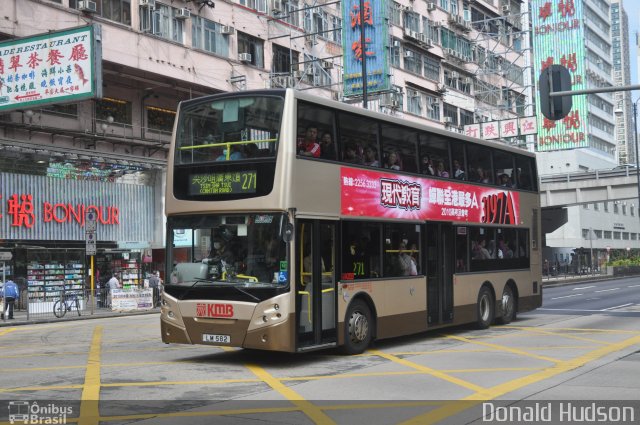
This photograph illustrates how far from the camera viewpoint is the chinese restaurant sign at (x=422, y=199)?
44.9 feet

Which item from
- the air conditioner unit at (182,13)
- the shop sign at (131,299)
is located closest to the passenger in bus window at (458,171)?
the shop sign at (131,299)

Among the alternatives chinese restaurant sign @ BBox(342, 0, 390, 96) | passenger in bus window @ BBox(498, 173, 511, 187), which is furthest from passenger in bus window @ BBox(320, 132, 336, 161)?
chinese restaurant sign @ BBox(342, 0, 390, 96)

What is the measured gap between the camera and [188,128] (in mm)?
13047

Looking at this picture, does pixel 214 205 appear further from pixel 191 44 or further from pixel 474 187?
pixel 191 44

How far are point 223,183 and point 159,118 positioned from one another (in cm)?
2304

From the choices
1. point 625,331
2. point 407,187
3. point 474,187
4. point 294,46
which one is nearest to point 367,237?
point 407,187

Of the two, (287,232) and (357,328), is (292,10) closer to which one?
(357,328)

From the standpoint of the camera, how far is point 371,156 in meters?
14.2

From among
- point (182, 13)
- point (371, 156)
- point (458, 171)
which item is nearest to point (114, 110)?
point (182, 13)

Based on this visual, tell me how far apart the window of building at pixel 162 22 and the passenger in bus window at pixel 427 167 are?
19214 mm

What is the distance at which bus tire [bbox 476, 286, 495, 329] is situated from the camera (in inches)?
707

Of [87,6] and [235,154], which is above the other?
[87,6]

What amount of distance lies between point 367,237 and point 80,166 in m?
19.5

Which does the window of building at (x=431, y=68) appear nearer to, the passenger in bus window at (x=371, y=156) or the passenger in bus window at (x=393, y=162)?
the passenger in bus window at (x=393, y=162)
